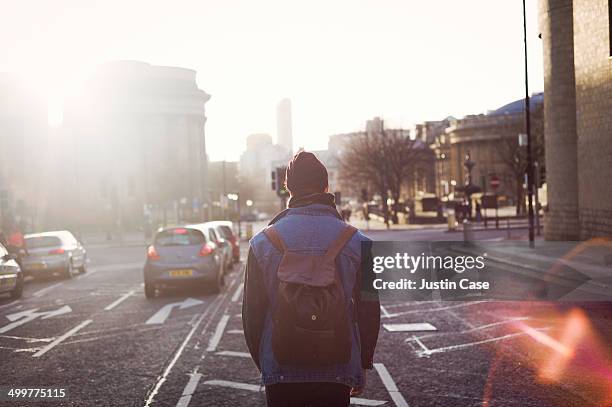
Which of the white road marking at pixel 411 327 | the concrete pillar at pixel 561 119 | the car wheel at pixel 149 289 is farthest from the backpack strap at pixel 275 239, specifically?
the concrete pillar at pixel 561 119

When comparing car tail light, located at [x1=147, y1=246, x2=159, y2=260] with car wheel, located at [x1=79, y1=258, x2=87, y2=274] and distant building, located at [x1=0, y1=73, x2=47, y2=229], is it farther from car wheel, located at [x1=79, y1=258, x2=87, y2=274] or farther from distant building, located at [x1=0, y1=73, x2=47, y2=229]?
distant building, located at [x1=0, y1=73, x2=47, y2=229]

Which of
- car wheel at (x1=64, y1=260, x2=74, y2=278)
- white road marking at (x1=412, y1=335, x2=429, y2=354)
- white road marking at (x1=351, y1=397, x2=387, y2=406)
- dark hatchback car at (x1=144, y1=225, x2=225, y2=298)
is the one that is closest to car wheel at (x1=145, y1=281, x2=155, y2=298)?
dark hatchback car at (x1=144, y1=225, x2=225, y2=298)

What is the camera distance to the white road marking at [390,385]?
279 inches

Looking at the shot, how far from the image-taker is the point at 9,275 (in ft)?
57.0

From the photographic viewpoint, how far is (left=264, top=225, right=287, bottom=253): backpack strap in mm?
3666

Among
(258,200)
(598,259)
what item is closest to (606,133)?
(598,259)

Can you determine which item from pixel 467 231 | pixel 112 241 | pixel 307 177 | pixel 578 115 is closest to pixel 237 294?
pixel 307 177

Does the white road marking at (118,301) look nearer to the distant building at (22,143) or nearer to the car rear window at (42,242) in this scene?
the car rear window at (42,242)

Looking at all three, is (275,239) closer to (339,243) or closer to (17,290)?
A: (339,243)

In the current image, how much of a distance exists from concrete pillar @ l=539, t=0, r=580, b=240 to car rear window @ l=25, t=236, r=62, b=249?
19.5 meters

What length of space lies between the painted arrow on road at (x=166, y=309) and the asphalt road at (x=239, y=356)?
4 centimetres

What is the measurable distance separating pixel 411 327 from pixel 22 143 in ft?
223

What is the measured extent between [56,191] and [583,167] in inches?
3078

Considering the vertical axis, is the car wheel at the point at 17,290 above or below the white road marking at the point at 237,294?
above
